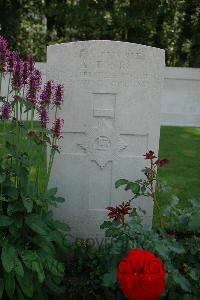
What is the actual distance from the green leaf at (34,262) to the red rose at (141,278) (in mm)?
918

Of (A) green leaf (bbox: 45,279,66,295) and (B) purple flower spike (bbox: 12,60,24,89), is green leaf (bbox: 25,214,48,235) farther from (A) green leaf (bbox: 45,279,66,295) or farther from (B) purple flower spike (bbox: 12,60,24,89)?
(B) purple flower spike (bbox: 12,60,24,89)

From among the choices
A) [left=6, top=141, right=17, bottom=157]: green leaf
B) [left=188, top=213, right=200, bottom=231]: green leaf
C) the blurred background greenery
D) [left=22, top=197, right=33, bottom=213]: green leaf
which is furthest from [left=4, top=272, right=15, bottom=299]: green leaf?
the blurred background greenery

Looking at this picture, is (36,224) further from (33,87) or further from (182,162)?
(182,162)

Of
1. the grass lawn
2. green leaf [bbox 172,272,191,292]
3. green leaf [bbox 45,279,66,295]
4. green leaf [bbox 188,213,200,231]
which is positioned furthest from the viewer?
the grass lawn

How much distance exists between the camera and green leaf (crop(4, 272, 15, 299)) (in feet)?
9.34

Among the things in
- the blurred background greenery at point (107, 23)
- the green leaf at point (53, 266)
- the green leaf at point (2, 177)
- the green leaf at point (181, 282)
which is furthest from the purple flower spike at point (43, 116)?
the blurred background greenery at point (107, 23)

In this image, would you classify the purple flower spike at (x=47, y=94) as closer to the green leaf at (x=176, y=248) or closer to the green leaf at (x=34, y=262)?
the green leaf at (x=34, y=262)

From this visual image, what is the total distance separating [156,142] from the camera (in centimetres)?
391

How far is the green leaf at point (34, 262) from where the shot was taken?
2.85 meters

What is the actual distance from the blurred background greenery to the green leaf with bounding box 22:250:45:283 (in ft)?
53.5

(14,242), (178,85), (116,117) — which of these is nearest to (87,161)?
(116,117)

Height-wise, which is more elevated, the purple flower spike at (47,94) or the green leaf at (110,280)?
the purple flower spike at (47,94)

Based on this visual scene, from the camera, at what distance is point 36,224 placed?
304 cm

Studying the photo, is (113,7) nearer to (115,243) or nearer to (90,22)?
(90,22)
